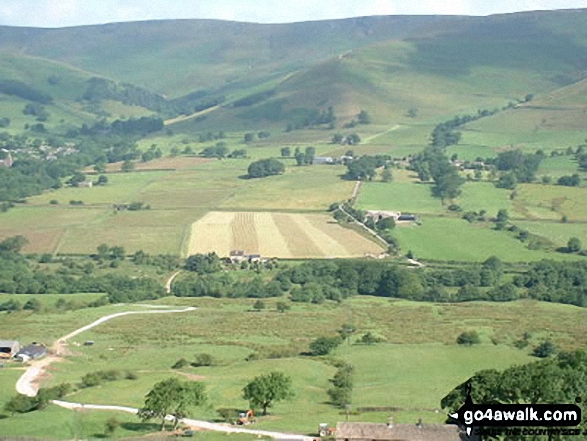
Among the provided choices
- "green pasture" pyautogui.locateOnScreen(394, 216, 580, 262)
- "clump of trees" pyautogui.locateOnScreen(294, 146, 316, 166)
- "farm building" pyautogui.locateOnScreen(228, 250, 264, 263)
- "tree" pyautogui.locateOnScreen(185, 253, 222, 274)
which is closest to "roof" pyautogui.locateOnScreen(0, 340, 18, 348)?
"tree" pyautogui.locateOnScreen(185, 253, 222, 274)

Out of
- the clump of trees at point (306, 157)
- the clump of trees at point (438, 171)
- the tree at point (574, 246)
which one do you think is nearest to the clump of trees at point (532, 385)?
the tree at point (574, 246)

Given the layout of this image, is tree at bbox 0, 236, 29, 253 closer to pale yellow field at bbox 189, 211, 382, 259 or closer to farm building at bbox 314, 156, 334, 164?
pale yellow field at bbox 189, 211, 382, 259

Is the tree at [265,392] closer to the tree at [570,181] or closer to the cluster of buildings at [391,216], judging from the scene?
the cluster of buildings at [391,216]

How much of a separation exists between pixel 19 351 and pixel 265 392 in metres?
23.3

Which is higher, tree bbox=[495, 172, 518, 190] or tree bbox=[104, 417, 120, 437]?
tree bbox=[495, 172, 518, 190]

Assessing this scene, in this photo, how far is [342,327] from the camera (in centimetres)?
8688

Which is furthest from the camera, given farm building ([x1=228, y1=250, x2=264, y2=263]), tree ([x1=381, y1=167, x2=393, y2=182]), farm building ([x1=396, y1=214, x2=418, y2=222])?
tree ([x1=381, y1=167, x2=393, y2=182])

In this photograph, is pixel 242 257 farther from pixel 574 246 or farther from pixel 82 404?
pixel 82 404

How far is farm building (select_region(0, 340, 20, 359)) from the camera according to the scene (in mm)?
76938

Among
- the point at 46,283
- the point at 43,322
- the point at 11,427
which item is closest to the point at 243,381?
the point at 11,427

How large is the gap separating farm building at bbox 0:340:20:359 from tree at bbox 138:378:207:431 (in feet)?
68.1

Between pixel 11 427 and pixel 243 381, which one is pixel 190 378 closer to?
pixel 243 381

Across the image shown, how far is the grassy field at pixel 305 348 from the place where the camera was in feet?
209

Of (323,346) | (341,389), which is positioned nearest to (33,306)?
(323,346)
